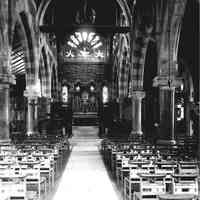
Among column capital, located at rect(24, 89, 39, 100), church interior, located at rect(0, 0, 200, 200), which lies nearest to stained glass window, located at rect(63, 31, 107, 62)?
church interior, located at rect(0, 0, 200, 200)

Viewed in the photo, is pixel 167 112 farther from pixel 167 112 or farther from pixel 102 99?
pixel 102 99

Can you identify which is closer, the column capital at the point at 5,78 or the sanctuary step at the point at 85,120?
the column capital at the point at 5,78

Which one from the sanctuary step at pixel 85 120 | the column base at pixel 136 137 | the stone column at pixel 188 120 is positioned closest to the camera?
the column base at pixel 136 137

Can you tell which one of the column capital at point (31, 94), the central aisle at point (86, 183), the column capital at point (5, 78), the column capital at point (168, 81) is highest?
the column capital at point (5, 78)

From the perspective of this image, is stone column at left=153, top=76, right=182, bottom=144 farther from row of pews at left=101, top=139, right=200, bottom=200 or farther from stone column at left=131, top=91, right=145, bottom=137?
stone column at left=131, top=91, right=145, bottom=137

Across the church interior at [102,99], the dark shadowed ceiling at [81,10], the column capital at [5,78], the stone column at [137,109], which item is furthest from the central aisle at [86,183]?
the dark shadowed ceiling at [81,10]

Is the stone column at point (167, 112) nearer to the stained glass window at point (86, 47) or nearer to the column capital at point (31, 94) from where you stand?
the column capital at point (31, 94)

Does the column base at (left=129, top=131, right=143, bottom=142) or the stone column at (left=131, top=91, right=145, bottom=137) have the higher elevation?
the stone column at (left=131, top=91, right=145, bottom=137)

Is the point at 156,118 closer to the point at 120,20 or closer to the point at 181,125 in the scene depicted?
the point at 181,125

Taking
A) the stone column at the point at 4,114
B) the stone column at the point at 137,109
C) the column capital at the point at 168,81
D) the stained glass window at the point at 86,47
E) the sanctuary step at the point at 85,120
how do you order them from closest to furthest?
the column capital at the point at 168,81
the stone column at the point at 4,114
the stone column at the point at 137,109
the sanctuary step at the point at 85,120
the stained glass window at the point at 86,47

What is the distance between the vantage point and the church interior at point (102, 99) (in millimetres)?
9594

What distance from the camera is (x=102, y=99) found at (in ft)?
153

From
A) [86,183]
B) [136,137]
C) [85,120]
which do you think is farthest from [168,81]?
[85,120]

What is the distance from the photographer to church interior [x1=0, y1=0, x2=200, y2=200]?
9.59 metres
